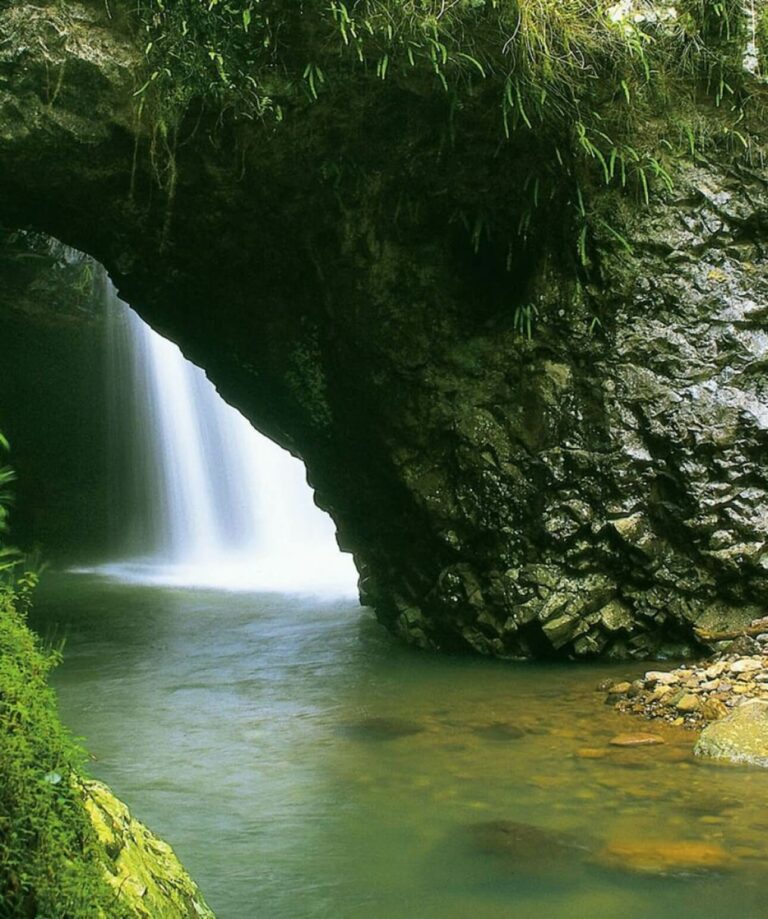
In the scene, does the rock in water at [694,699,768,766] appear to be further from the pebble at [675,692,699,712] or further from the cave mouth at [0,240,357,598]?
the cave mouth at [0,240,357,598]

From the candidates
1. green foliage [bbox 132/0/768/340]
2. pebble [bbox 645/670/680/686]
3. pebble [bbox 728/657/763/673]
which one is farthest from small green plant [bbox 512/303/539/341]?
pebble [bbox 728/657/763/673]

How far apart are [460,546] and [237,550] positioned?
926 centimetres

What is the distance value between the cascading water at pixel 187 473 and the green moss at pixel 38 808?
13.6 m

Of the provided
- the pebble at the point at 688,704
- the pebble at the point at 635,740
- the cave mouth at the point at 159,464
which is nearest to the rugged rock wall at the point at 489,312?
the pebble at the point at 688,704

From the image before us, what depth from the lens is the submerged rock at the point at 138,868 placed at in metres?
1.82

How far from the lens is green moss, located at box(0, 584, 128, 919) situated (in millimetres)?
1597

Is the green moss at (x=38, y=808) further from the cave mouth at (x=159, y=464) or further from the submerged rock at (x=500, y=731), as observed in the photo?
the cave mouth at (x=159, y=464)

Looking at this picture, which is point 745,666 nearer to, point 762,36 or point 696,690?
point 696,690

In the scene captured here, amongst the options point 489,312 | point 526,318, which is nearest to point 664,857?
point 526,318

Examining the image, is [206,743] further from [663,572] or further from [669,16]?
[669,16]

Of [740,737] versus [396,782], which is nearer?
[396,782]

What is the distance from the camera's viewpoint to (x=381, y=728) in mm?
5180

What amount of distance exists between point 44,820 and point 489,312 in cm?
566

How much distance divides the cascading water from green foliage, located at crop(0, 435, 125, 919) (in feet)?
44.5
